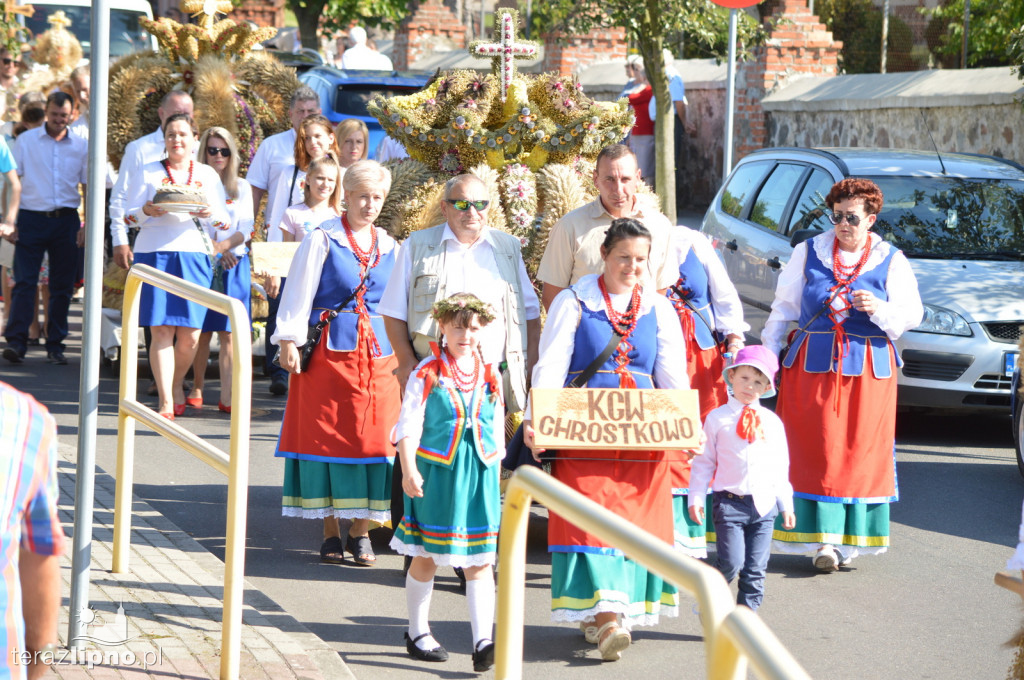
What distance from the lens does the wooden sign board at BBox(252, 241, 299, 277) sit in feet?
26.5

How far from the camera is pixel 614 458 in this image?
540 centimetres

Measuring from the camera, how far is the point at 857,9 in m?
22.5

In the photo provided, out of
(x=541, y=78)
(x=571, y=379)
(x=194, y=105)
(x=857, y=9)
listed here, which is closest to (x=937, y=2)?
(x=857, y=9)

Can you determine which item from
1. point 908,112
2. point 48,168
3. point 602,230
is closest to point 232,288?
point 48,168

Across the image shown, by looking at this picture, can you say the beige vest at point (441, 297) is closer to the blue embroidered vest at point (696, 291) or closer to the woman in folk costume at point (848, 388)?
the blue embroidered vest at point (696, 291)

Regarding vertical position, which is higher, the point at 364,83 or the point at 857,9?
the point at 857,9

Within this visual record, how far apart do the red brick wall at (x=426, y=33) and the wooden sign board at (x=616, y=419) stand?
27988mm

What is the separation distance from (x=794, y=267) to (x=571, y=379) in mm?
1869

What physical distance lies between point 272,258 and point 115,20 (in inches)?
534

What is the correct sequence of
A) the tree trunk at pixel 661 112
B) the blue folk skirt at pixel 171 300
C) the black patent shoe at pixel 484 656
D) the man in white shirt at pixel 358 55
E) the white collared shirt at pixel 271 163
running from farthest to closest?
1. the man in white shirt at pixel 358 55
2. the tree trunk at pixel 661 112
3. the white collared shirt at pixel 271 163
4. the blue folk skirt at pixel 171 300
5. the black patent shoe at pixel 484 656

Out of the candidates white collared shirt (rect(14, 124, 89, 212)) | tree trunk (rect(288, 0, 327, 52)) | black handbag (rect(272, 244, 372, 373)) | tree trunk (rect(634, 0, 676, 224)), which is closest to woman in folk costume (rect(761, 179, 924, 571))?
black handbag (rect(272, 244, 372, 373))

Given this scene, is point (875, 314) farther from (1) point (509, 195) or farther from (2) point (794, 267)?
(1) point (509, 195)

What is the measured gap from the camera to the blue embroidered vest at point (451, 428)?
5.38 m

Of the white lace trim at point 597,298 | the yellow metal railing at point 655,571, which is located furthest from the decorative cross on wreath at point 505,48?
the yellow metal railing at point 655,571
